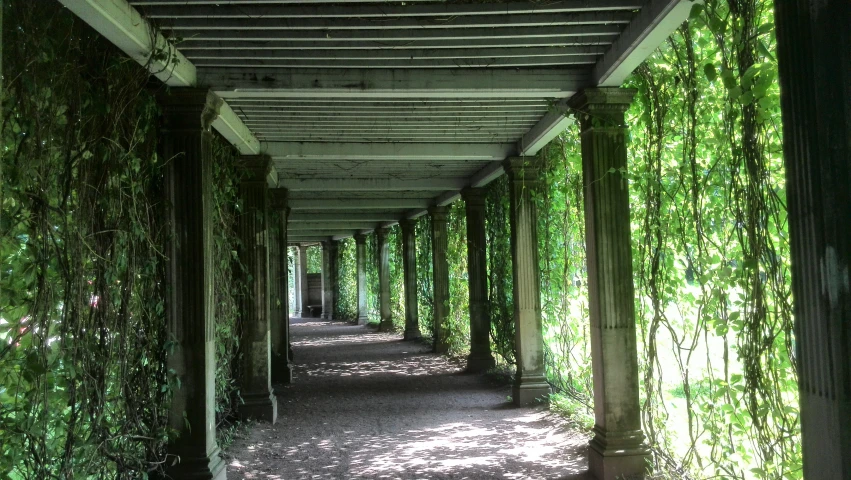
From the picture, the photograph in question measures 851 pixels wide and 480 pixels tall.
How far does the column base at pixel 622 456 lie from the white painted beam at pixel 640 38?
2.77 m

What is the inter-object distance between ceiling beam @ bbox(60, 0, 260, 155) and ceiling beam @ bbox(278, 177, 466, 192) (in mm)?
5537

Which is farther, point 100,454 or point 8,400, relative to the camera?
point 100,454

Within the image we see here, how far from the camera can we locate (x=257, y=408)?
24.9ft

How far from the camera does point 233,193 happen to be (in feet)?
24.0

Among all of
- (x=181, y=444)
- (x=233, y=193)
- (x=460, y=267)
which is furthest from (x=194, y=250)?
(x=460, y=267)

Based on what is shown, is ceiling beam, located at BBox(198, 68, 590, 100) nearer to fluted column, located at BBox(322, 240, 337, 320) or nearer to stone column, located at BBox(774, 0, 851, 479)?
stone column, located at BBox(774, 0, 851, 479)

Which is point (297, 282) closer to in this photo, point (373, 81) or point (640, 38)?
point (373, 81)

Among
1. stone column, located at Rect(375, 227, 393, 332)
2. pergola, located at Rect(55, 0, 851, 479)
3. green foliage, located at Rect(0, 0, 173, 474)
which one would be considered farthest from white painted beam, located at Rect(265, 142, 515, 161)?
stone column, located at Rect(375, 227, 393, 332)

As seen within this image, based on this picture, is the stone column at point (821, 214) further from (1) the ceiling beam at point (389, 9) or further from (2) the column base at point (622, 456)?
(2) the column base at point (622, 456)

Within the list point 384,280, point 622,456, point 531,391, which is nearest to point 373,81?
point 622,456

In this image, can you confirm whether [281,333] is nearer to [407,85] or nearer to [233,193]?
[233,193]

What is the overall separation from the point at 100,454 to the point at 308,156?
4570 mm

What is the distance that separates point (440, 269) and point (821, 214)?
10.8 m

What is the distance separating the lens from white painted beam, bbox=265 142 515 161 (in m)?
7.74
